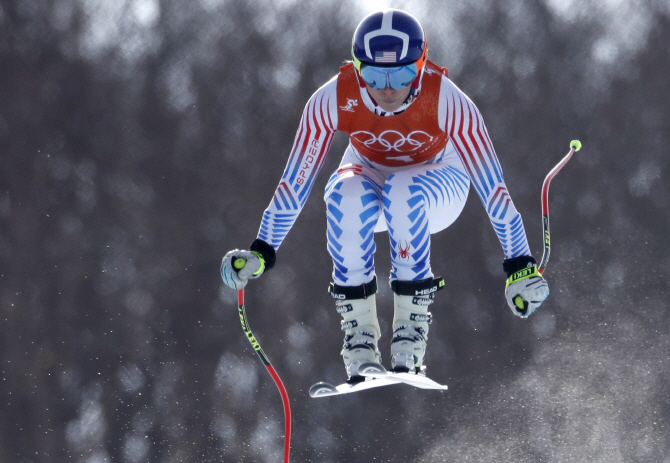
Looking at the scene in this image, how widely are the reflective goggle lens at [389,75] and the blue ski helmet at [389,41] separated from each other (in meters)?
0.03

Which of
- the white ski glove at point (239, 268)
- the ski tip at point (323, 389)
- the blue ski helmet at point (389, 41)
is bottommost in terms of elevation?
the ski tip at point (323, 389)

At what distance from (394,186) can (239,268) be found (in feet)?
2.91

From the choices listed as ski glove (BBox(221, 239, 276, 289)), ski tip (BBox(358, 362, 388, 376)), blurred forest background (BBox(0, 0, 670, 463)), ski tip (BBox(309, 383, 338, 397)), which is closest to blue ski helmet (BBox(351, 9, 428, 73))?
ski glove (BBox(221, 239, 276, 289))

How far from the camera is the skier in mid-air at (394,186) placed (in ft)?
16.2

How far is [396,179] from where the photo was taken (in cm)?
498

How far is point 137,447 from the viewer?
12.5 metres

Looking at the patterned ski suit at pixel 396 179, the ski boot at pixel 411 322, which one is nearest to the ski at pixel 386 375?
the ski boot at pixel 411 322

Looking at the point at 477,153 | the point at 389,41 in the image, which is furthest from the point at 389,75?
the point at 477,153

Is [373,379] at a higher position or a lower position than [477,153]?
lower

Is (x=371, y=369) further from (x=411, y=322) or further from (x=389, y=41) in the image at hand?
(x=389, y=41)

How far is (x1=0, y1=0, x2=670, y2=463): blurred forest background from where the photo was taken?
1241 cm

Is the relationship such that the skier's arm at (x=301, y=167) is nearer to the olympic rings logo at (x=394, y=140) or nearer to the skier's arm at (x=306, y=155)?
the skier's arm at (x=306, y=155)

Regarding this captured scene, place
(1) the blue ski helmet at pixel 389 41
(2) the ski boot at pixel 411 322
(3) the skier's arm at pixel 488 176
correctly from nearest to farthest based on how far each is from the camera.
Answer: (1) the blue ski helmet at pixel 389 41 → (3) the skier's arm at pixel 488 176 → (2) the ski boot at pixel 411 322

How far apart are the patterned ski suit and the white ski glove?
0.55 ft
